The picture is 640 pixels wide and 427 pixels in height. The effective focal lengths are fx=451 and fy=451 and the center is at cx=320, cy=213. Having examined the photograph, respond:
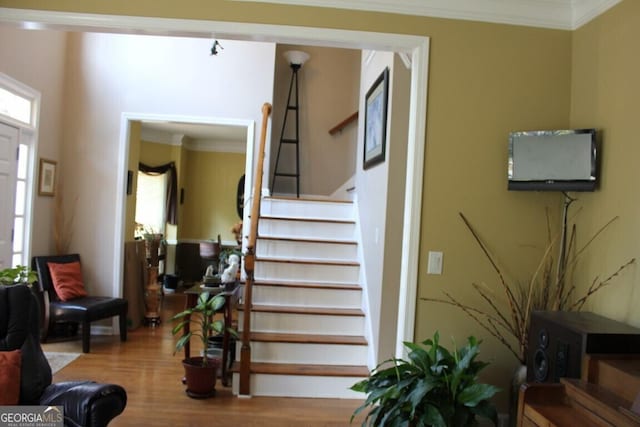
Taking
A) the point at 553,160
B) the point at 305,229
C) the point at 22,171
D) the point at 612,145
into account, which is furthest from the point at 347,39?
the point at 22,171

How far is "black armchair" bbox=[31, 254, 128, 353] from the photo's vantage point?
4.12 meters

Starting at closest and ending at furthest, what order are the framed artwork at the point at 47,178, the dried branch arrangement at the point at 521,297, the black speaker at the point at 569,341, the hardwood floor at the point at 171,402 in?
the black speaker at the point at 569,341, the dried branch arrangement at the point at 521,297, the hardwood floor at the point at 171,402, the framed artwork at the point at 47,178

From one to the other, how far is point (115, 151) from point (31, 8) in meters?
2.77

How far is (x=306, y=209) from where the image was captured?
497 centimetres

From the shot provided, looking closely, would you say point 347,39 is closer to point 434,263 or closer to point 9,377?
point 434,263

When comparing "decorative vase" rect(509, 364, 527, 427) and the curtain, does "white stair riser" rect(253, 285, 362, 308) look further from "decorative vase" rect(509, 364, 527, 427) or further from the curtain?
the curtain

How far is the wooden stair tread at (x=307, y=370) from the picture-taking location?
11.0 feet

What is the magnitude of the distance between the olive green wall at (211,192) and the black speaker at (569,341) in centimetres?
667

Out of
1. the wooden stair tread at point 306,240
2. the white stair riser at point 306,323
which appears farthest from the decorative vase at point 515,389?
the wooden stair tread at point 306,240

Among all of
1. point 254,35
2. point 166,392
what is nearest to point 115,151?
point 166,392

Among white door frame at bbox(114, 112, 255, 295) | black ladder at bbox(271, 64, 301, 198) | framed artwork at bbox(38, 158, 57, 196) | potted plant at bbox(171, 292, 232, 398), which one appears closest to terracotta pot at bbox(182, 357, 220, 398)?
potted plant at bbox(171, 292, 232, 398)

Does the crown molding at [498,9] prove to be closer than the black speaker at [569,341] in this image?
No

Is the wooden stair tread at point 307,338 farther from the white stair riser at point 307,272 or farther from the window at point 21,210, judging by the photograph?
the window at point 21,210

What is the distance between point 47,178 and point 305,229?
262cm
